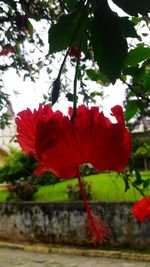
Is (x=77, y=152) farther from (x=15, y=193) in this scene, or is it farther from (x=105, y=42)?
(x=15, y=193)

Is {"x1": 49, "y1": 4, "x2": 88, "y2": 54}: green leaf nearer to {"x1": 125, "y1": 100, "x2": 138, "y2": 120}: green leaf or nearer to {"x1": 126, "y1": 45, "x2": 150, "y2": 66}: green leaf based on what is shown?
{"x1": 126, "y1": 45, "x2": 150, "y2": 66}: green leaf

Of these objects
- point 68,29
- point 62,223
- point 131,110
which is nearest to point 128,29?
point 68,29

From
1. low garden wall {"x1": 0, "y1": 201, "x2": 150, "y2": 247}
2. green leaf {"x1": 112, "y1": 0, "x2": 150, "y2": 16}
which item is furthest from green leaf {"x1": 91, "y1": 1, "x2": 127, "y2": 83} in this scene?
low garden wall {"x1": 0, "y1": 201, "x2": 150, "y2": 247}

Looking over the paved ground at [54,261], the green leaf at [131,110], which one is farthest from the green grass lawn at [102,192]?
the green leaf at [131,110]

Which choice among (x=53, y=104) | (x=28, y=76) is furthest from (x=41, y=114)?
(x=28, y=76)

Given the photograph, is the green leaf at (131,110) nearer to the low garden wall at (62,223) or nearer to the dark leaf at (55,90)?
the dark leaf at (55,90)

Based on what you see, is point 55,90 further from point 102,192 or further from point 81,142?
point 102,192
